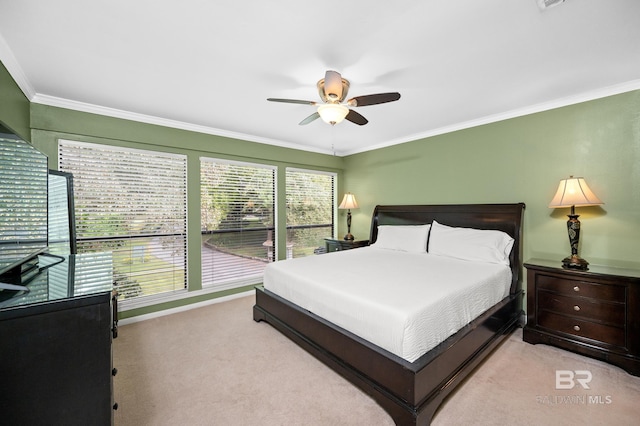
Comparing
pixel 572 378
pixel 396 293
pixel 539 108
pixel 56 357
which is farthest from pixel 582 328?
pixel 56 357

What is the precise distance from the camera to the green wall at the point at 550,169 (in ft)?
8.10

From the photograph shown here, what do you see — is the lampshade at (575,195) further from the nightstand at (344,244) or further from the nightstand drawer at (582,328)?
the nightstand at (344,244)

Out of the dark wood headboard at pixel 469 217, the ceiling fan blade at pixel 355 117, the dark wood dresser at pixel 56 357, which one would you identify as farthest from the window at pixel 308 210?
the dark wood dresser at pixel 56 357

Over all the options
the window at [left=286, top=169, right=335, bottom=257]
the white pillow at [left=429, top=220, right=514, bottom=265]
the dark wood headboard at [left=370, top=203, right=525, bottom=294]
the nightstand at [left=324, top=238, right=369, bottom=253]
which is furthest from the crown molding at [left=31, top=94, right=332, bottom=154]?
the white pillow at [left=429, top=220, right=514, bottom=265]

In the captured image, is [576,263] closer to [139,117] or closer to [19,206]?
[19,206]

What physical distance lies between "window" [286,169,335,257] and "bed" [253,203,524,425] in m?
1.82

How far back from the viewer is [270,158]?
4262 mm

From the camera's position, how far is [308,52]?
6.21ft

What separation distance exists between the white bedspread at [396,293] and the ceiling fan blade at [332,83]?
156 cm

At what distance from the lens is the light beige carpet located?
1.69m

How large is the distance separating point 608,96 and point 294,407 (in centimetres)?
395

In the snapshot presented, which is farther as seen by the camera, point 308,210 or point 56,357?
point 308,210

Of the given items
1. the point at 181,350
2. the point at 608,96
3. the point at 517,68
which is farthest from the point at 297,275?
the point at 608,96

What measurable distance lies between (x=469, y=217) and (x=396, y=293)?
211cm
